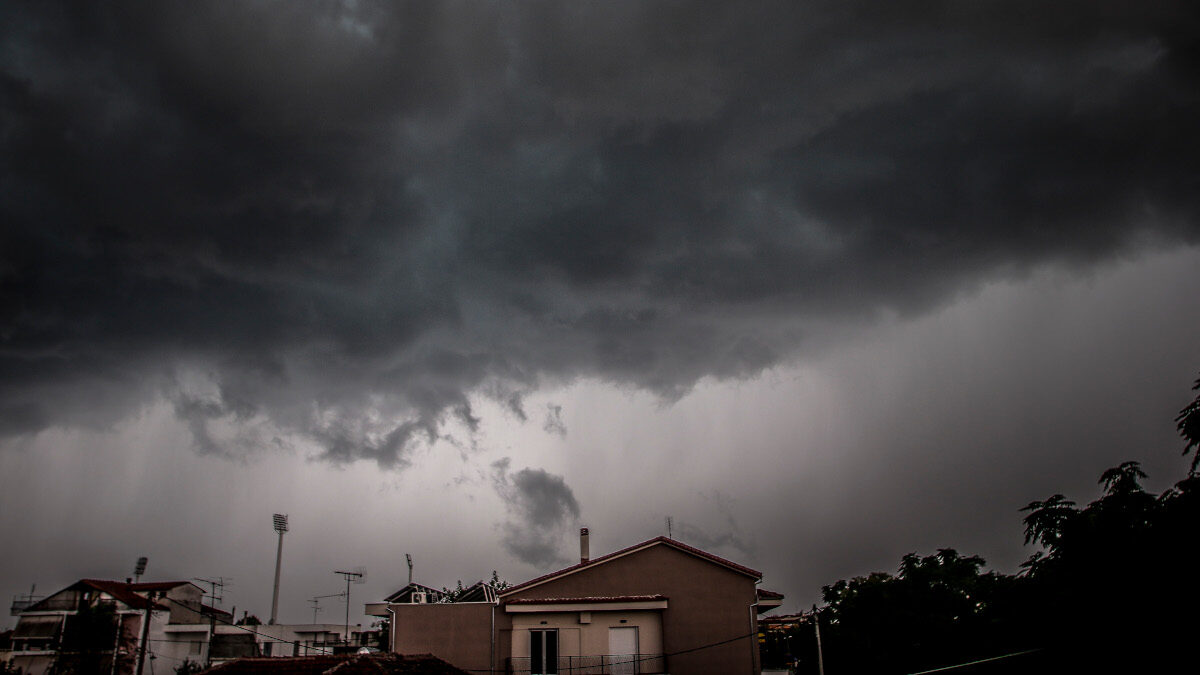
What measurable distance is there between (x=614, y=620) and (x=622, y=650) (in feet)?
4.94

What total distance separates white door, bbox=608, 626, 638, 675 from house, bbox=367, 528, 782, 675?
0.17ft

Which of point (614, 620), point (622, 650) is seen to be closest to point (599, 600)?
point (614, 620)

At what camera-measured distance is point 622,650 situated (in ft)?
135

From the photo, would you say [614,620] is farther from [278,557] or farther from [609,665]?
[278,557]

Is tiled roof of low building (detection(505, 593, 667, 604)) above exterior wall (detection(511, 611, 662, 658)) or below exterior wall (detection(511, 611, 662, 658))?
above

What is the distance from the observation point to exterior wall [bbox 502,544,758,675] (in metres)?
41.7

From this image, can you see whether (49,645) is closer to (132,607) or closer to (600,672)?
(132,607)

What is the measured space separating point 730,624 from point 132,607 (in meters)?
59.5

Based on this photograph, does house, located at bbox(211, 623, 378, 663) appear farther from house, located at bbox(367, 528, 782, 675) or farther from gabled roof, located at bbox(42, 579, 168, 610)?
house, located at bbox(367, 528, 782, 675)

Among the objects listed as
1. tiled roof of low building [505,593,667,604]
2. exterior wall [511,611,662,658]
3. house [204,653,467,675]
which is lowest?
house [204,653,467,675]

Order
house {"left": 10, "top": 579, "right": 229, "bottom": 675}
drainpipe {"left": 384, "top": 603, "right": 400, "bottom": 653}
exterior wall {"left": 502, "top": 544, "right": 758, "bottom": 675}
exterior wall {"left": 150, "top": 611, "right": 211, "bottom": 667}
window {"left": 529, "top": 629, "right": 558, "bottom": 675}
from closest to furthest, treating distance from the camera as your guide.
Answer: window {"left": 529, "top": 629, "right": 558, "bottom": 675}
exterior wall {"left": 502, "top": 544, "right": 758, "bottom": 675}
drainpipe {"left": 384, "top": 603, "right": 400, "bottom": 653}
house {"left": 10, "top": 579, "right": 229, "bottom": 675}
exterior wall {"left": 150, "top": 611, "right": 211, "bottom": 667}

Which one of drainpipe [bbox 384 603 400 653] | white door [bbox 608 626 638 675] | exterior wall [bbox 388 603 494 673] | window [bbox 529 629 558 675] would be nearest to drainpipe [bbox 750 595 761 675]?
white door [bbox 608 626 638 675]

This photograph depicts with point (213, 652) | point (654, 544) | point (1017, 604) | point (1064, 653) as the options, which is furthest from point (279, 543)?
point (1064, 653)

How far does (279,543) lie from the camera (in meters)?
115
